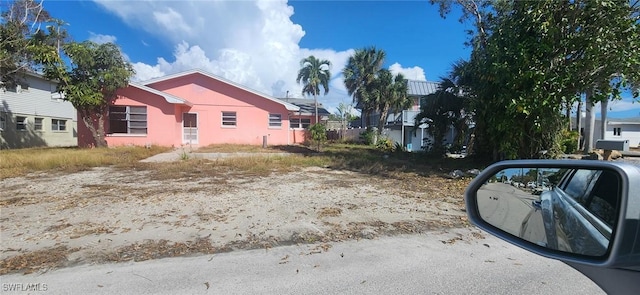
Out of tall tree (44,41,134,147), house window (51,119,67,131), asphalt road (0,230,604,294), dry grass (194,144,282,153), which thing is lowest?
asphalt road (0,230,604,294)

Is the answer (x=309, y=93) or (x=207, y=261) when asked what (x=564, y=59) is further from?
(x=309, y=93)

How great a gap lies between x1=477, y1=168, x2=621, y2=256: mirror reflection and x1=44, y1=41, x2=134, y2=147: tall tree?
17.3m

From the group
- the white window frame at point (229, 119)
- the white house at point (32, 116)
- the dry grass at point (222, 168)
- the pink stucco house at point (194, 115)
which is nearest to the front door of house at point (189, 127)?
the pink stucco house at point (194, 115)

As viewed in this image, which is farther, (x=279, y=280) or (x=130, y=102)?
(x=130, y=102)

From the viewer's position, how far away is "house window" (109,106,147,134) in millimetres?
17734

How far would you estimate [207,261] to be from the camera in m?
3.32

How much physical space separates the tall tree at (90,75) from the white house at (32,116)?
15.3ft

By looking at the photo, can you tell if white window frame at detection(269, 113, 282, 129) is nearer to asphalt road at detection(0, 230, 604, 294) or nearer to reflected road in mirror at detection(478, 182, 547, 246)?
asphalt road at detection(0, 230, 604, 294)

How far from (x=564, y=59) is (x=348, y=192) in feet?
22.7

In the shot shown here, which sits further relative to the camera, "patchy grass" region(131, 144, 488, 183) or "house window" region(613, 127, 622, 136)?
"house window" region(613, 127, 622, 136)

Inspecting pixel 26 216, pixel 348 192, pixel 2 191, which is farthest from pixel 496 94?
pixel 2 191

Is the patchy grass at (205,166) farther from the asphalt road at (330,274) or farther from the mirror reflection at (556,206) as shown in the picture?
the mirror reflection at (556,206)

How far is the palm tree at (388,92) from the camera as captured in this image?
24.6 m

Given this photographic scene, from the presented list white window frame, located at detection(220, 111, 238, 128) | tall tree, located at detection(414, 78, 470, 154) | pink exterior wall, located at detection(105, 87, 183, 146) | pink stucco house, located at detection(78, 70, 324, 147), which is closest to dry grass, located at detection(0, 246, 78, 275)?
tall tree, located at detection(414, 78, 470, 154)
